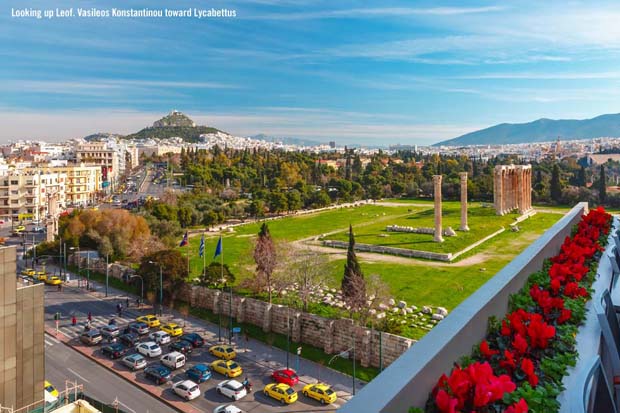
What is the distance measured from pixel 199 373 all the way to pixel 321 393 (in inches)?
164

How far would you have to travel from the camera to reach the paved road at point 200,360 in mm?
13805

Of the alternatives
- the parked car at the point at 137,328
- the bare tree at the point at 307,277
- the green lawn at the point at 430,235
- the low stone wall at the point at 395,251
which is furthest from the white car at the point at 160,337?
the green lawn at the point at 430,235

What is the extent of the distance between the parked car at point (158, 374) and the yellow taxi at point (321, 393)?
455 cm

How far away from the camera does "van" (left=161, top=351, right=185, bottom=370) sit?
53.5 feet

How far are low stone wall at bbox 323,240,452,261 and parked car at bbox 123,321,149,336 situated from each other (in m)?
16.3

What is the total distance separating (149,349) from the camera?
1744 centimetres

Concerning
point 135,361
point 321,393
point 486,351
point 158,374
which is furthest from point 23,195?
point 486,351

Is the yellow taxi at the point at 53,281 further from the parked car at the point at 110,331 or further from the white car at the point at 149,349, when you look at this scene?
the white car at the point at 149,349

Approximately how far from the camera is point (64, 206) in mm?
53625

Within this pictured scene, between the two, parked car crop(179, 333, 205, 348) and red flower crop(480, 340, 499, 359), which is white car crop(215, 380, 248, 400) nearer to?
parked car crop(179, 333, 205, 348)

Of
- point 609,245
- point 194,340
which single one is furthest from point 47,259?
point 609,245

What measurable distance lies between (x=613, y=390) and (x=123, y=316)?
20422 mm

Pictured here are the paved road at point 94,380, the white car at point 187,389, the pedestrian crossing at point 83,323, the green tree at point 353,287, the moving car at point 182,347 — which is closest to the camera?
the paved road at point 94,380

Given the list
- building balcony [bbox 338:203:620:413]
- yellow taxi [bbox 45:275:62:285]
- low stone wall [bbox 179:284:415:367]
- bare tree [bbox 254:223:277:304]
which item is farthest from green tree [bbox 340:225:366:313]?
yellow taxi [bbox 45:275:62:285]
